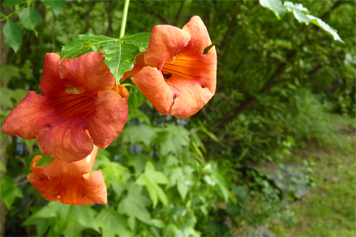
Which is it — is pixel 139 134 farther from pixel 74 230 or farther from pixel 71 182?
pixel 71 182

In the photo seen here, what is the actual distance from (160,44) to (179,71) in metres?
0.19

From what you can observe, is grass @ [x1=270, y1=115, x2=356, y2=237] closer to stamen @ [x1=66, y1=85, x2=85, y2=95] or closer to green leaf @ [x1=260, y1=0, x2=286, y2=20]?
green leaf @ [x1=260, y1=0, x2=286, y2=20]

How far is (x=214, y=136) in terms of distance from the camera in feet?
9.13

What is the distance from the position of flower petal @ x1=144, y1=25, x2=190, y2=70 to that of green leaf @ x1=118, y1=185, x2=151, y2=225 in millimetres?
1692

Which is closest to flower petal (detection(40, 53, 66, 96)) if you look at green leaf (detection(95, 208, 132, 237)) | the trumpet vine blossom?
the trumpet vine blossom

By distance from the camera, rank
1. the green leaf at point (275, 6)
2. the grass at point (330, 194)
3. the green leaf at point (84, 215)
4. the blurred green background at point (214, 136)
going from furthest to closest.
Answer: the grass at point (330, 194)
the blurred green background at point (214, 136)
the green leaf at point (84, 215)
the green leaf at point (275, 6)

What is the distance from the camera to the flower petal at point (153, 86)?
1.81 ft

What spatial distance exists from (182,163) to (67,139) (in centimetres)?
202

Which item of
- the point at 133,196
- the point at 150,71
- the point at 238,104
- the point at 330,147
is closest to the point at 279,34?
the point at 238,104

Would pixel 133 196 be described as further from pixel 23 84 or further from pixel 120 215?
pixel 23 84

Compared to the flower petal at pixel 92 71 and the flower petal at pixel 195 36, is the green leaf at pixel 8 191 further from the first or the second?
the flower petal at pixel 195 36

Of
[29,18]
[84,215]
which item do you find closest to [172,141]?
[84,215]

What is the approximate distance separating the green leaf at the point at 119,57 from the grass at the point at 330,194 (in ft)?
10.8

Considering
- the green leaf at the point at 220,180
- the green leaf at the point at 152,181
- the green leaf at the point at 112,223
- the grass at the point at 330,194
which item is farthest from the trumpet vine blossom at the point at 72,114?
the grass at the point at 330,194
